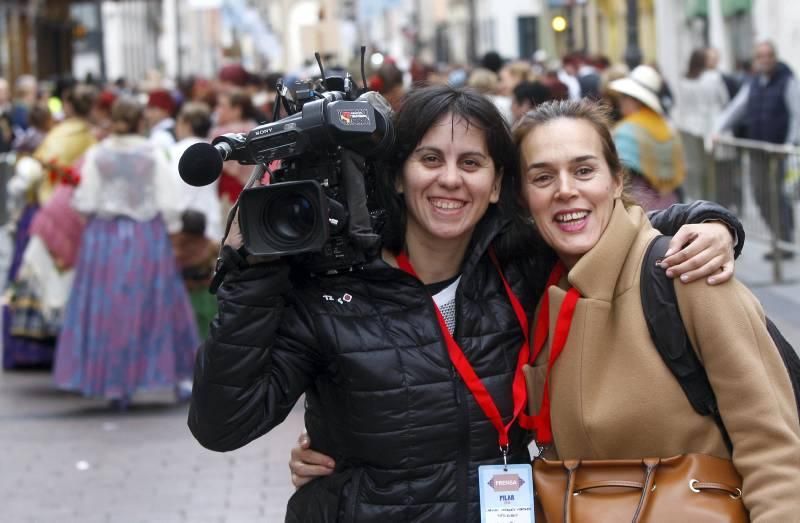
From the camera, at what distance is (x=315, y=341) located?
3340mm

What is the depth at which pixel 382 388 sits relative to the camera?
330 centimetres

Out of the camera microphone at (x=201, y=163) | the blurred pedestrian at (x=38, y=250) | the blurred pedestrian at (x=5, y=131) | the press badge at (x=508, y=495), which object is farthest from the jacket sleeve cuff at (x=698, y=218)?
the blurred pedestrian at (x=5, y=131)

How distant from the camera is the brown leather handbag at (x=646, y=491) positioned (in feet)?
9.82

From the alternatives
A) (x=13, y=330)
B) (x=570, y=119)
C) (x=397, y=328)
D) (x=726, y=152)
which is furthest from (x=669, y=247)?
(x=726, y=152)

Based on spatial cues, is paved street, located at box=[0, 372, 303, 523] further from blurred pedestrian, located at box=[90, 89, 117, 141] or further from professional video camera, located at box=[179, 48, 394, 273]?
professional video camera, located at box=[179, 48, 394, 273]

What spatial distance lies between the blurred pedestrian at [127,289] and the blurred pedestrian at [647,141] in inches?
112

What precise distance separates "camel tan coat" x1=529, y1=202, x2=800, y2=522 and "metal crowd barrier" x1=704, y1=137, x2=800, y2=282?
892 centimetres

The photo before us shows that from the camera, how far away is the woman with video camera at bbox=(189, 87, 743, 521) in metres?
3.24

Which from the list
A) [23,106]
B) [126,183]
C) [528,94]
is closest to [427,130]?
[126,183]

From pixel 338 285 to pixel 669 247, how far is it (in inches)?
28.0

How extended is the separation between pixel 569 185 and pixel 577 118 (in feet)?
0.60

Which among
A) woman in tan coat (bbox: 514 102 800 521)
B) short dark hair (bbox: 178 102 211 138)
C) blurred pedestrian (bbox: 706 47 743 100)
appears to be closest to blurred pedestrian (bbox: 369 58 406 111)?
short dark hair (bbox: 178 102 211 138)

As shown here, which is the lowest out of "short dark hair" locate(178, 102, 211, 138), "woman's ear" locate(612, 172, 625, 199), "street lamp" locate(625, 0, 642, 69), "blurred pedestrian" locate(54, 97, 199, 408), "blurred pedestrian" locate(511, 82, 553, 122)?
"blurred pedestrian" locate(54, 97, 199, 408)

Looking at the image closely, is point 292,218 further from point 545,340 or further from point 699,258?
point 699,258
